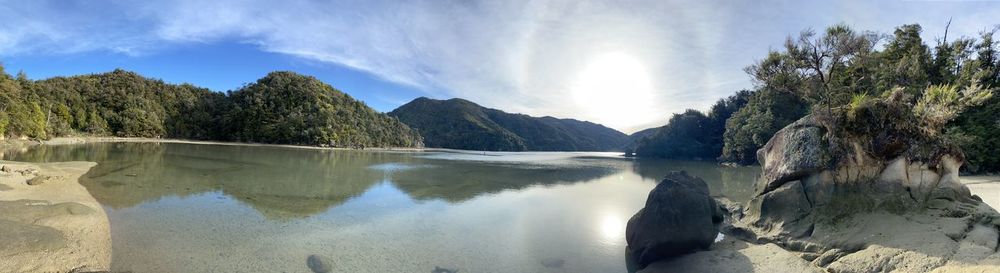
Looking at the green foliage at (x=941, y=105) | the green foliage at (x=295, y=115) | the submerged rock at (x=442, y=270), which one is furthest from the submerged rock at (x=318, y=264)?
the green foliage at (x=295, y=115)

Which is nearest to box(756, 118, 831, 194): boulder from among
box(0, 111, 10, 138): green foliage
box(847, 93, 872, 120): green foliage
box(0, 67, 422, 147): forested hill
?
box(847, 93, 872, 120): green foliage

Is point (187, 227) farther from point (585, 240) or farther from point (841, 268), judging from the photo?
point (841, 268)

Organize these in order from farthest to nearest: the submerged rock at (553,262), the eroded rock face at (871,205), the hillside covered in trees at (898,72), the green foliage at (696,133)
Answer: the green foliage at (696,133) → the hillside covered in trees at (898,72) → the submerged rock at (553,262) → the eroded rock face at (871,205)

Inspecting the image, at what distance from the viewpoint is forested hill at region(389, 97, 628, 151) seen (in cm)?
15162

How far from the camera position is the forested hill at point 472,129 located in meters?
152

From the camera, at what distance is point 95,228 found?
9.41 meters

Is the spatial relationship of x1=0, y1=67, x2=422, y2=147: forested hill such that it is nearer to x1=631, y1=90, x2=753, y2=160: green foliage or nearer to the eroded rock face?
the eroded rock face

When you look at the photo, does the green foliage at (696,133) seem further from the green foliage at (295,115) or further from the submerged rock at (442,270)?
the submerged rock at (442,270)

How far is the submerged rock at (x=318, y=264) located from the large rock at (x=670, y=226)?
6.66 meters

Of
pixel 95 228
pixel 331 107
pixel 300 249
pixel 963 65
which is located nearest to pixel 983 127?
pixel 963 65

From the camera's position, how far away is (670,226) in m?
Result: 8.84

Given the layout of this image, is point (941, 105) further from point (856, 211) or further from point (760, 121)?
point (760, 121)

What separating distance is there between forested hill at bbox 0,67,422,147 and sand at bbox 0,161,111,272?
51688mm

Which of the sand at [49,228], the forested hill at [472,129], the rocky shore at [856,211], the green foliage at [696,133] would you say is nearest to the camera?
the rocky shore at [856,211]
